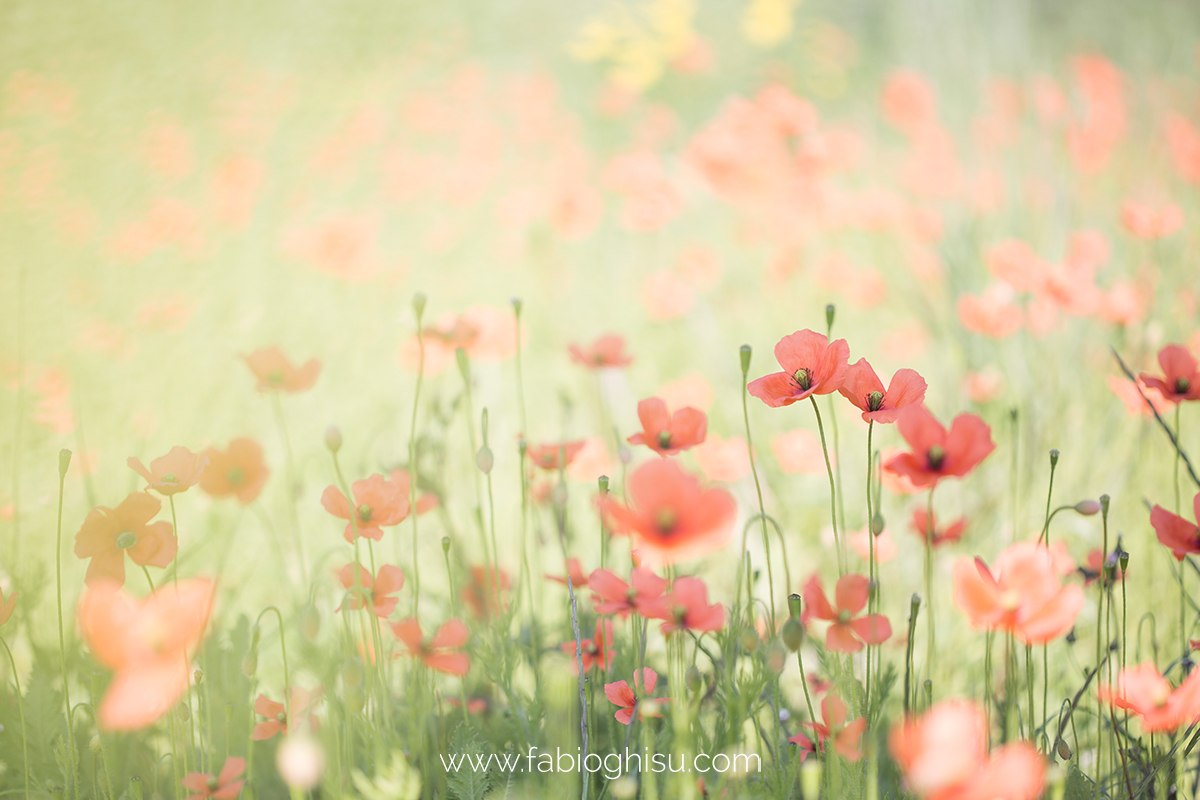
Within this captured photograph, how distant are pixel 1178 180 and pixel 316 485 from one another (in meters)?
4.38

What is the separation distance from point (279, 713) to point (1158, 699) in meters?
1.01

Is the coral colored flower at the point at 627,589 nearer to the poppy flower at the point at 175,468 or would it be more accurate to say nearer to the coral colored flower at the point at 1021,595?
the coral colored flower at the point at 1021,595

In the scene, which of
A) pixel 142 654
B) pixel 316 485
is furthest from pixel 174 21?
pixel 142 654

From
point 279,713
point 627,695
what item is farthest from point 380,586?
point 627,695

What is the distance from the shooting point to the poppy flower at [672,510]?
2.01ft

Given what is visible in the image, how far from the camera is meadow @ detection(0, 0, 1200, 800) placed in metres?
0.75

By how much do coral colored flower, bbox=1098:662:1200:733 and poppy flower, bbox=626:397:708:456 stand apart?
52cm

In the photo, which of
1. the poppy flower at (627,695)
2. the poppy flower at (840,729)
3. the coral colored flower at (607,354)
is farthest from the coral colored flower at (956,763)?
the coral colored flower at (607,354)

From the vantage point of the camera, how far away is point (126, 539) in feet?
2.44

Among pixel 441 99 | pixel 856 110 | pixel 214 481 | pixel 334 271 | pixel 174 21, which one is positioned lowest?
pixel 214 481

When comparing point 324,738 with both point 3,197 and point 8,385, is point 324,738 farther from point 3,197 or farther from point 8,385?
point 3,197

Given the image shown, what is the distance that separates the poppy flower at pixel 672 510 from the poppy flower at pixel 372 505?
337 mm

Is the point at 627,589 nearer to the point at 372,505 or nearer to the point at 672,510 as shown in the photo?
the point at 672,510

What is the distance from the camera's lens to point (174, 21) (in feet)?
12.3
